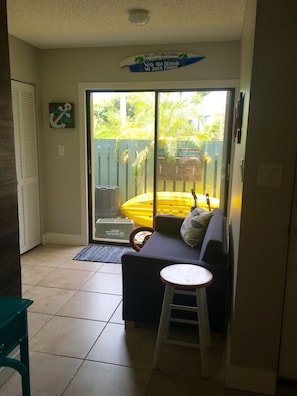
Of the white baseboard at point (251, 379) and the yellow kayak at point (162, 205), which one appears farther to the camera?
the yellow kayak at point (162, 205)

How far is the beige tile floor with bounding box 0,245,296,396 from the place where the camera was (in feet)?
6.43

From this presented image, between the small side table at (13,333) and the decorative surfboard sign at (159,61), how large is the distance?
10.4 ft

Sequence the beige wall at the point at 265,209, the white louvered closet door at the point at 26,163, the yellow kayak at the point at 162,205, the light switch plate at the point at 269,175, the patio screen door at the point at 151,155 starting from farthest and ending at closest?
the yellow kayak at the point at 162,205
the patio screen door at the point at 151,155
the white louvered closet door at the point at 26,163
the light switch plate at the point at 269,175
the beige wall at the point at 265,209

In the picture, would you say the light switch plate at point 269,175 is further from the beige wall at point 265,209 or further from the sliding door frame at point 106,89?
the sliding door frame at point 106,89

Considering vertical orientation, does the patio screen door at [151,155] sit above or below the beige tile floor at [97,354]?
above

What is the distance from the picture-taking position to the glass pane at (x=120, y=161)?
13.7ft

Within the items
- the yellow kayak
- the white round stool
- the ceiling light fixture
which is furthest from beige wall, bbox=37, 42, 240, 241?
the white round stool

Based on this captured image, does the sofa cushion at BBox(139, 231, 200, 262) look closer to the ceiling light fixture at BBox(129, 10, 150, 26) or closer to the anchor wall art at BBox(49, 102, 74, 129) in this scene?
the anchor wall art at BBox(49, 102, 74, 129)

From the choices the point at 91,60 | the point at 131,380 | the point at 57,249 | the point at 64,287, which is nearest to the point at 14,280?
the point at 131,380

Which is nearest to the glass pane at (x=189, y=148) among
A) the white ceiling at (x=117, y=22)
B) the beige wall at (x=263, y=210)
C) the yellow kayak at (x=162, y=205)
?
the yellow kayak at (x=162, y=205)

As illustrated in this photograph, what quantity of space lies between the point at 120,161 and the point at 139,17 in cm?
183

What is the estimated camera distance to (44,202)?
4.50m

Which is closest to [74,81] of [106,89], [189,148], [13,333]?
[106,89]

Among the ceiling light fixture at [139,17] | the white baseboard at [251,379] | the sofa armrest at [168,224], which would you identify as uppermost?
the ceiling light fixture at [139,17]
